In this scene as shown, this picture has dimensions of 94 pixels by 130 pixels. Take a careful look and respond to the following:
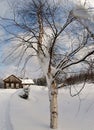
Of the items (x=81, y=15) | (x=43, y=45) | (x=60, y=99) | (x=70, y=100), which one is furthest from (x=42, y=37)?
(x=60, y=99)

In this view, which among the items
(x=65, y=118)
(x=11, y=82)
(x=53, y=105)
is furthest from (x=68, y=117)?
(x=11, y=82)

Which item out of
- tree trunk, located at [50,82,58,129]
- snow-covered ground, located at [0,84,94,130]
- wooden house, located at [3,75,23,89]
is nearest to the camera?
tree trunk, located at [50,82,58,129]

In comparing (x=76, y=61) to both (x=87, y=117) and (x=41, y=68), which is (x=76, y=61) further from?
(x=87, y=117)

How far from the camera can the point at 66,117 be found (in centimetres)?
2144

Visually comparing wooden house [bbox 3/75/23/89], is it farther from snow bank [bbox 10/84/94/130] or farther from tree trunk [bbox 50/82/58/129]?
tree trunk [bbox 50/82/58/129]

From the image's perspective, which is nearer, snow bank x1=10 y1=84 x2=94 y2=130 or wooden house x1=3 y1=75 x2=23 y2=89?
snow bank x1=10 y1=84 x2=94 y2=130

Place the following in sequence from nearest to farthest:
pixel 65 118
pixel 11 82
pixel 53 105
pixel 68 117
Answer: pixel 53 105 < pixel 65 118 < pixel 68 117 < pixel 11 82

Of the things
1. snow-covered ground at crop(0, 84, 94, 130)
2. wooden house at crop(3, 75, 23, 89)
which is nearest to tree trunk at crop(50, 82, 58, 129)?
snow-covered ground at crop(0, 84, 94, 130)

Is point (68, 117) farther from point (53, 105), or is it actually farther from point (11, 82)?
point (11, 82)

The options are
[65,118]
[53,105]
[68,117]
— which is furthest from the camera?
[68,117]

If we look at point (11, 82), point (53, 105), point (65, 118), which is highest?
point (11, 82)

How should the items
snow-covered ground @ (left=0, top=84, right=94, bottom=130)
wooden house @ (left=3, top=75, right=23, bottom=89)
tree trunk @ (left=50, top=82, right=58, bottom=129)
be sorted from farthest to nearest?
1. wooden house @ (left=3, top=75, right=23, bottom=89)
2. snow-covered ground @ (left=0, top=84, right=94, bottom=130)
3. tree trunk @ (left=50, top=82, right=58, bottom=129)

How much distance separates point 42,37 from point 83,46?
2.12m

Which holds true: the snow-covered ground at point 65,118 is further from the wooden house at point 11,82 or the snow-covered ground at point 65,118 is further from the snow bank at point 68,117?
the wooden house at point 11,82
